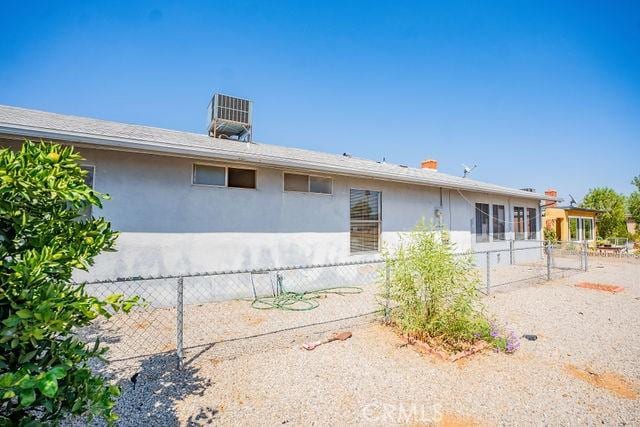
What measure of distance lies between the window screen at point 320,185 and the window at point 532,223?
40.4 feet

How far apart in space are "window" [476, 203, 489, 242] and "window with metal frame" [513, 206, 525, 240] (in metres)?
2.48

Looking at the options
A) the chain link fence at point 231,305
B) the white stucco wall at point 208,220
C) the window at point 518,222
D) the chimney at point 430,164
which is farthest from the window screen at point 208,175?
the window at point 518,222

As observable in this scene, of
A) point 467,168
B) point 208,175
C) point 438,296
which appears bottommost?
point 438,296

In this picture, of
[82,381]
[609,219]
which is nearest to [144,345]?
[82,381]

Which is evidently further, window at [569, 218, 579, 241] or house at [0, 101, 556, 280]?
window at [569, 218, 579, 241]

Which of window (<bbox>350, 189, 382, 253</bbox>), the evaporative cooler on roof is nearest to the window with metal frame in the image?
window (<bbox>350, 189, 382, 253</bbox>)

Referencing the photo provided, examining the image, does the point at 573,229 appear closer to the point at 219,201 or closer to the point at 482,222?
the point at 482,222

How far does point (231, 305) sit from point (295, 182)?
3.35 m

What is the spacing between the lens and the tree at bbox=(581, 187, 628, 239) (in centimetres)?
2541

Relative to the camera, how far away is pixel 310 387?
10.6 ft

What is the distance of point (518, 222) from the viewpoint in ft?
46.9

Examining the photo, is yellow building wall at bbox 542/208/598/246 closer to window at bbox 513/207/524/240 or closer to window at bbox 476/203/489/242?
window at bbox 513/207/524/240

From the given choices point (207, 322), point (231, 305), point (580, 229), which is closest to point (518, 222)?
point (580, 229)

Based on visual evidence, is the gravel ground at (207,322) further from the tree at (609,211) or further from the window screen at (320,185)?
the tree at (609,211)
